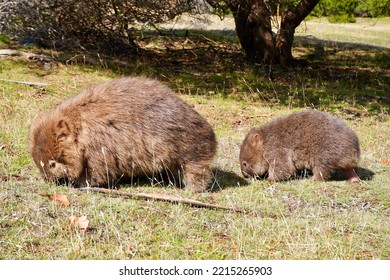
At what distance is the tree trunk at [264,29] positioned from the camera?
15508mm

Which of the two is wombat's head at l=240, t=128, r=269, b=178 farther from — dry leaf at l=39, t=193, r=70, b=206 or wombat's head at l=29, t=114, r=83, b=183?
dry leaf at l=39, t=193, r=70, b=206

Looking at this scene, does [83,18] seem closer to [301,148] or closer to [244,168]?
[244,168]

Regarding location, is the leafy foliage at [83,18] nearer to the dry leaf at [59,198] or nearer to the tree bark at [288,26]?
the tree bark at [288,26]

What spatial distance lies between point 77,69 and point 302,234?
30.0 feet

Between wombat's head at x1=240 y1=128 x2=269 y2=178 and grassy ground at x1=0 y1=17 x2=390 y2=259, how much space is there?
0.18m

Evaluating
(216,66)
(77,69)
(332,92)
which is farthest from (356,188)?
(216,66)

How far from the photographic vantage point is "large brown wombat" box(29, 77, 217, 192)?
6.45 m

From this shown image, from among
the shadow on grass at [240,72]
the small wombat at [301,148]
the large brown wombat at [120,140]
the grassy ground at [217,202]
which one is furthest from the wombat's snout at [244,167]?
the shadow on grass at [240,72]

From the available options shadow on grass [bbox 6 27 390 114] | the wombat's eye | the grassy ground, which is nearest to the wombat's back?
the grassy ground

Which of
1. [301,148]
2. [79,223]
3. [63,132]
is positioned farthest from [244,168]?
[79,223]

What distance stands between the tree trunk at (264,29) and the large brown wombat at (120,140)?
359 inches

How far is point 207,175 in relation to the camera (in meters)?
6.74

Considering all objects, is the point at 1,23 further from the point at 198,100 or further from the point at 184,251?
the point at 184,251

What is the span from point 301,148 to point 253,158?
0.63 m
